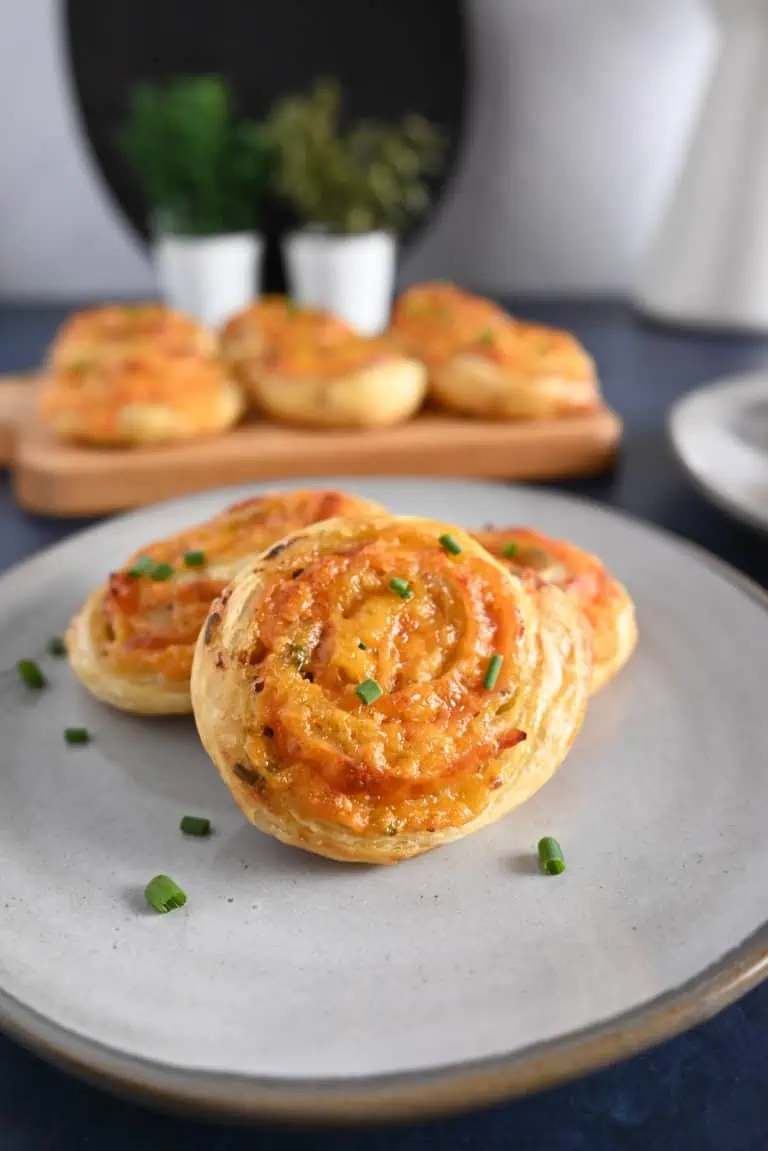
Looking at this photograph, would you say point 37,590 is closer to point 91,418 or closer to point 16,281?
point 91,418

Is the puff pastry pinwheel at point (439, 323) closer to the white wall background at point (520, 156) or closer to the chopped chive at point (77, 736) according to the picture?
the white wall background at point (520, 156)

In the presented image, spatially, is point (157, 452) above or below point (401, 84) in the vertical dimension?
below

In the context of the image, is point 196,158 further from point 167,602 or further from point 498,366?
point 167,602

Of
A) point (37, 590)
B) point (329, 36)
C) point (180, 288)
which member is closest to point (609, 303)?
point (329, 36)

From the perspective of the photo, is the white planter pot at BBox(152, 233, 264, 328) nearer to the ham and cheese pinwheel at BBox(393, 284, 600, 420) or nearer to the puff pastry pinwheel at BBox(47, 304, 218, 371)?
the puff pastry pinwheel at BBox(47, 304, 218, 371)

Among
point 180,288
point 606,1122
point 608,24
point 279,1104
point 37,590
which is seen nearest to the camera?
point 279,1104

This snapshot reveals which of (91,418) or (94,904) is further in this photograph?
(91,418)

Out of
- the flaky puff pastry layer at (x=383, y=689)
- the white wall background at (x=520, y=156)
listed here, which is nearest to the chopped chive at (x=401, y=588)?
the flaky puff pastry layer at (x=383, y=689)

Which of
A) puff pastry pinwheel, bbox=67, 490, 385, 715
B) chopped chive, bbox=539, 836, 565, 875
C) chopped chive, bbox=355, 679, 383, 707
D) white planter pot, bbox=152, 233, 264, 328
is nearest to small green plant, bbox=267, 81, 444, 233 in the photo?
white planter pot, bbox=152, 233, 264, 328
